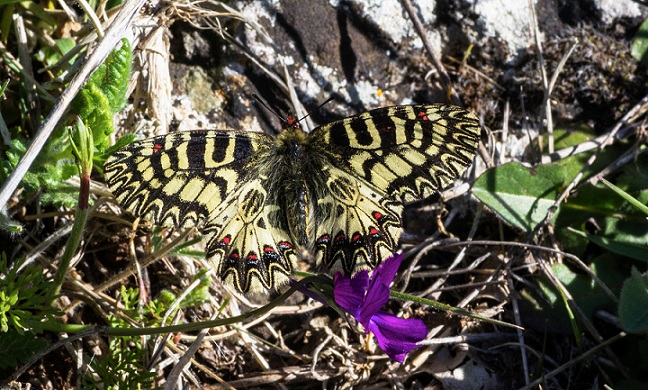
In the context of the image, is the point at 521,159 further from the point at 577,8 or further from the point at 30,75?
the point at 30,75

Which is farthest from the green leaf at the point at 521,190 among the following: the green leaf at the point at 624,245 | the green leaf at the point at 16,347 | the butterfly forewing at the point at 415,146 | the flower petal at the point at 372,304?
the green leaf at the point at 16,347

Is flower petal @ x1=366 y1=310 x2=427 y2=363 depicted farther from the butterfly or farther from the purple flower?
the butterfly

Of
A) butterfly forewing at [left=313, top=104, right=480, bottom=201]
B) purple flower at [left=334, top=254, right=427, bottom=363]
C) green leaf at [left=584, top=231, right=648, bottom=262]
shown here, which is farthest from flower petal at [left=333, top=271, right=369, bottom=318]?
green leaf at [left=584, top=231, right=648, bottom=262]

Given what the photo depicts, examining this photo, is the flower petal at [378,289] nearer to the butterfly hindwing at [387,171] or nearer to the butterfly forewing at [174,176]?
the butterfly hindwing at [387,171]

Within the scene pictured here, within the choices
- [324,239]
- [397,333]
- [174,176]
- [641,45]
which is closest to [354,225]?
[324,239]

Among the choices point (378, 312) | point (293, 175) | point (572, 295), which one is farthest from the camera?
point (572, 295)

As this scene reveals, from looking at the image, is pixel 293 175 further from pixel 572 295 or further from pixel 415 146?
pixel 572 295
